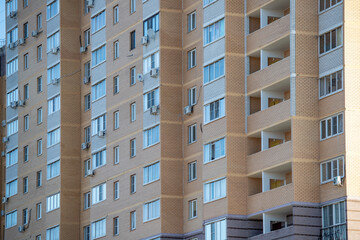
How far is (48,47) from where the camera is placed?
99.0 meters

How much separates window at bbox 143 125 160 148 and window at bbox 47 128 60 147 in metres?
15.7

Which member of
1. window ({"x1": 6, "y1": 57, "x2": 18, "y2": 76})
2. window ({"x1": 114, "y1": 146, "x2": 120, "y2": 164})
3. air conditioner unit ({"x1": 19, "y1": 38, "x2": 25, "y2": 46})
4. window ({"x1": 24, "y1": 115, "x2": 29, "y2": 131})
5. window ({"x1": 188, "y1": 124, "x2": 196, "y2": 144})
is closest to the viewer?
window ({"x1": 188, "y1": 124, "x2": 196, "y2": 144})

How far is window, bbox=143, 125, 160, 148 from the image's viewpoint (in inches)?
3162

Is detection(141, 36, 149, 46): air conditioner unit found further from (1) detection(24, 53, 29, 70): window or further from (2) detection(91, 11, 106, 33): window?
(1) detection(24, 53, 29, 70): window

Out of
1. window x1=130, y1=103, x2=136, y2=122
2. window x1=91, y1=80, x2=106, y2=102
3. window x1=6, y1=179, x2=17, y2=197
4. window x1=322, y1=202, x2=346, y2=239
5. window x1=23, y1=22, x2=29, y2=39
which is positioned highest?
window x1=23, y1=22, x2=29, y2=39

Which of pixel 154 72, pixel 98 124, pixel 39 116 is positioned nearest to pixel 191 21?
pixel 154 72

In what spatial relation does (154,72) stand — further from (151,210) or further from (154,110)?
(151,210)

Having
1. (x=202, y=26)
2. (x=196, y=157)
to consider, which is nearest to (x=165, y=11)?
(x=202, y=26)

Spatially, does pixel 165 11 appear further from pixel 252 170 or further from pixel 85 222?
pixel 85 222

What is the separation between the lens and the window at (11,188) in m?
103

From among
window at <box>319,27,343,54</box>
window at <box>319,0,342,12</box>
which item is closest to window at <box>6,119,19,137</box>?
window at <box>319,0,342,12</box>

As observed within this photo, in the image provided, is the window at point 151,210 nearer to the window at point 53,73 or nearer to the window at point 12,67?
the window at point 53,73

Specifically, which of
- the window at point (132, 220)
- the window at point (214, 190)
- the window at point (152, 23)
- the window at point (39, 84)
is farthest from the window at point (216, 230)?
the window at point (39, 84)

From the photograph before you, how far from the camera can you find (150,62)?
270 ft
